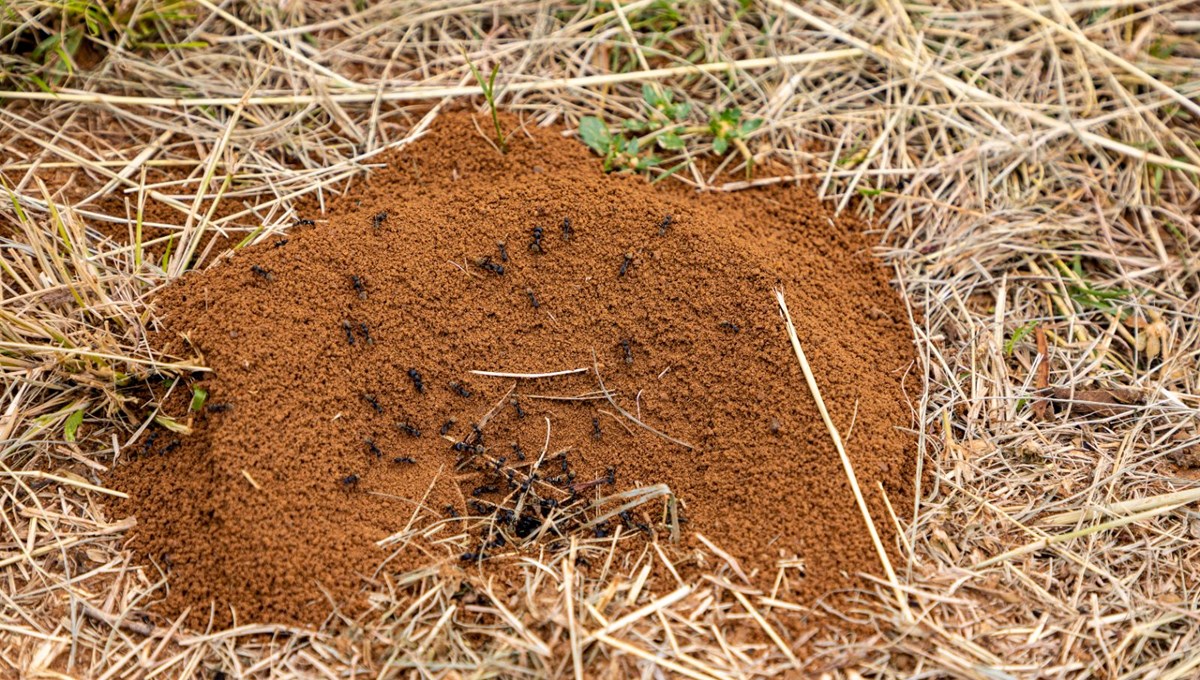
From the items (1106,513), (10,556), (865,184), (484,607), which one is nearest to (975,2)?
(865,184)

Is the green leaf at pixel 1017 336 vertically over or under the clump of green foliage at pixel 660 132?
under

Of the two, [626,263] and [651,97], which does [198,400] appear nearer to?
[626,263]

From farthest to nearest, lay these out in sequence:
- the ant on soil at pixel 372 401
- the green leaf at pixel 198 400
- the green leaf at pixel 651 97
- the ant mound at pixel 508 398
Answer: the green leaf at pixel 651 97
the ant on soil at pixel 372 401
the green leaf at pixel 198 400
the ant mound at pixel 508 398

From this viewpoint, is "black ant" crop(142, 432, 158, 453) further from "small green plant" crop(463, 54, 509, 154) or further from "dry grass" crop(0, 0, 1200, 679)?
"small green plant" crop(463, 54, 509, 154)

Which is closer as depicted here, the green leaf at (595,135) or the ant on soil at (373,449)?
the ant on soil at (373,449)

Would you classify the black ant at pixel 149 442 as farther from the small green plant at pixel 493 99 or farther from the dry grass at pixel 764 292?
the small green plant at pixel 493 99

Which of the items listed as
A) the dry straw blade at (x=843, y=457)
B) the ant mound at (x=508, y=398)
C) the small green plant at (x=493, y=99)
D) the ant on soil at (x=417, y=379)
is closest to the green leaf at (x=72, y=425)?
the ant mound at (x=508, y=398)

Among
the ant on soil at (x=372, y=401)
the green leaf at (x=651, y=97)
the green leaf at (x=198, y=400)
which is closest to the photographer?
the green leaf at (x=198, y=400)

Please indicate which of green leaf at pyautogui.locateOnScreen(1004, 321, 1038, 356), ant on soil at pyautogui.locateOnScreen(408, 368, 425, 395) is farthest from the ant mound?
green leaf at pyautogui.locateOnScreen(1004, 321, 1038, 356)
